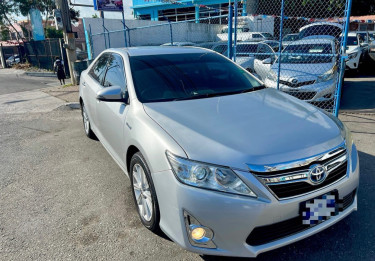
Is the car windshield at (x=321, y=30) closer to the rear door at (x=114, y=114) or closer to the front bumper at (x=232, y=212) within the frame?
the rear door at (x=114, y=114)

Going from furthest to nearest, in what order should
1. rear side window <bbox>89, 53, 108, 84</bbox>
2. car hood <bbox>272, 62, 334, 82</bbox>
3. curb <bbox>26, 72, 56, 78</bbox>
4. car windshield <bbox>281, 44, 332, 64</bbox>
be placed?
curb <bbox>26, 72, 56, 78</bbox>
car windshield <bbox>281, 44, 332, 64</bbox>
car hood <bbox>272, 62, 334, 82</bbox>
rear side window <bbox>89, 53, 108, 84</bbox>

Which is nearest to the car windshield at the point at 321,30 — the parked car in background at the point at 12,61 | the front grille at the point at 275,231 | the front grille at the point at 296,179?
the front grille at the point at 296,179

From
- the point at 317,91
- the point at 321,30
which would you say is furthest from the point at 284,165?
the point at 321,30

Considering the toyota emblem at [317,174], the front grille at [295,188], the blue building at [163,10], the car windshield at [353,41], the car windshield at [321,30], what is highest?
the blue building at [163,10]

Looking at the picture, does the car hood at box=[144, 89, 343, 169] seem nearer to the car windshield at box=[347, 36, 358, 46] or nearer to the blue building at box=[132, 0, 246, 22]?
the car windshield at box=[347, 36, 358, 46]

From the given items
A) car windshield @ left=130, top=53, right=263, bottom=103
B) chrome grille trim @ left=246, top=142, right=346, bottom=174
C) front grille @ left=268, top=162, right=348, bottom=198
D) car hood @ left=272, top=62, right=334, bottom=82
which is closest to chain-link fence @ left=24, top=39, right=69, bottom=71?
car hood @ left=272, top=62, right=334, bottom=82

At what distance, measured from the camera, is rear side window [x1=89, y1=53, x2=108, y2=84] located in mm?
3928

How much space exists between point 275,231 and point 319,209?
1.24 feet

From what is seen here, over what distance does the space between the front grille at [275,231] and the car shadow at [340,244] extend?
39 centimetres

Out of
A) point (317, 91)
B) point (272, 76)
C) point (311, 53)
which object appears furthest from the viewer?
point (311, 53)

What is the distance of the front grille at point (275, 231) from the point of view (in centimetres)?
183

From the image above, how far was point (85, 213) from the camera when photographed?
290cm

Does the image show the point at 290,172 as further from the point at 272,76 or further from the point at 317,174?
the point at 272,76

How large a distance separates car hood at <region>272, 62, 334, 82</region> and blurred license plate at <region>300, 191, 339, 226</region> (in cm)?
478
